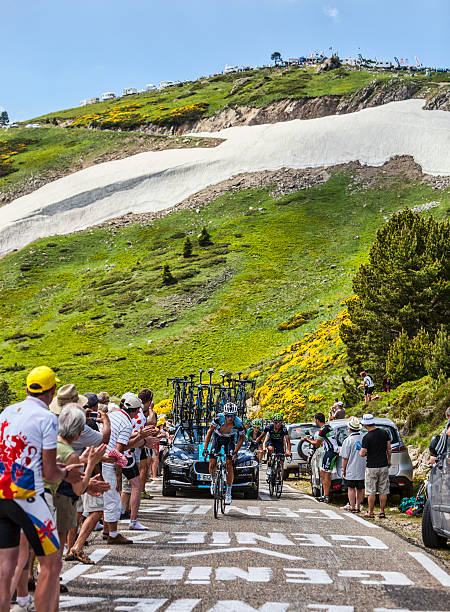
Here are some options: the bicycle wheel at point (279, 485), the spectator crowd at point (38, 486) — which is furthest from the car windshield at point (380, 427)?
the spectator crowd at point (38, 486)

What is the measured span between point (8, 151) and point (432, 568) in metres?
159

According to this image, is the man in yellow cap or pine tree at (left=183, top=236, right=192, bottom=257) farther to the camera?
pine tree at (left=183, top=236, right=192, bottom=257)

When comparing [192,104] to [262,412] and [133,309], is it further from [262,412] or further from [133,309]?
[262,412]

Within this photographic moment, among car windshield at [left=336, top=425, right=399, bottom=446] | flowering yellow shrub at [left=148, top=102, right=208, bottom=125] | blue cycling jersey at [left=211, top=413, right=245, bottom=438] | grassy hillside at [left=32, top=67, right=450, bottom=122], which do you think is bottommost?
car windshield at [left=336, top=425, right=399, bottom=446]

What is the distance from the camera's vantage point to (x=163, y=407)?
48531 millimetres

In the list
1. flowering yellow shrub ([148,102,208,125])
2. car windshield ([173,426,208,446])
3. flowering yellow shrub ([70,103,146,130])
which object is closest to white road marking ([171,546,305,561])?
car windshield ([173,426,208,446])

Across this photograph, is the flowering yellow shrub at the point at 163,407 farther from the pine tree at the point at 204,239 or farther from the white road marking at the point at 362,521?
the pine tree at the point at 204,239

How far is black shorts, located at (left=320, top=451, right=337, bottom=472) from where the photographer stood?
14.9 metres

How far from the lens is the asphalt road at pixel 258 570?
6246 millimetres

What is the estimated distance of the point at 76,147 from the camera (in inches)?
5733

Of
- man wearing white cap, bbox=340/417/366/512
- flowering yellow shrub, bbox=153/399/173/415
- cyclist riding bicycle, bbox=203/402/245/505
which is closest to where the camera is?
cyclist riding bicycle, bbox=203/402/245/505

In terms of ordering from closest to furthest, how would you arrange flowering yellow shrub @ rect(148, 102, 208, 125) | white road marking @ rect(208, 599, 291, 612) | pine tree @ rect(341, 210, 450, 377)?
white road marking @ rect(208, 599, 291, 612)
pine tree @ rect(341, 210, 450, 377)
flowering yellow shrub @ rect(148, 102, 208, 125)

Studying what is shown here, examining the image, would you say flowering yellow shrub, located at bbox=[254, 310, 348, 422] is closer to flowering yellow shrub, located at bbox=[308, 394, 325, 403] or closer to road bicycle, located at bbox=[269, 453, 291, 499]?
flowering yellow shrub, located at bbox=[308, 394, 325, 403]

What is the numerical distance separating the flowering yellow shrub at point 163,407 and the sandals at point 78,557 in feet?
127
